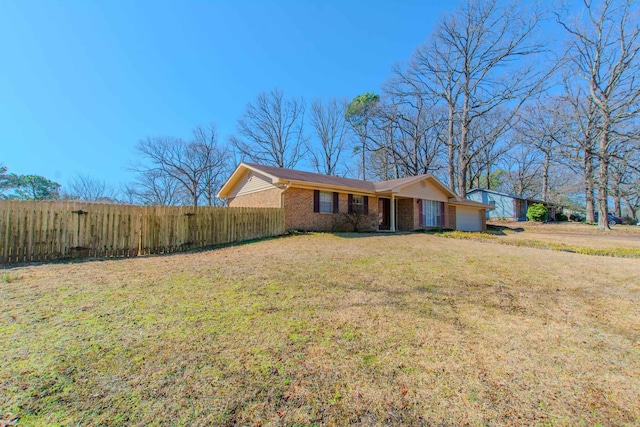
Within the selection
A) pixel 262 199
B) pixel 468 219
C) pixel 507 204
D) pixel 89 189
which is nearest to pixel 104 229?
pixel 262 199

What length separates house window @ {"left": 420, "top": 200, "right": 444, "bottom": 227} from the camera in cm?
1881

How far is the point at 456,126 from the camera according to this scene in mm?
28172

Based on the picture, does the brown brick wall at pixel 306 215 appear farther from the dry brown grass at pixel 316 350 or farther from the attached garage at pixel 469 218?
the attached garage at pixel 469 218

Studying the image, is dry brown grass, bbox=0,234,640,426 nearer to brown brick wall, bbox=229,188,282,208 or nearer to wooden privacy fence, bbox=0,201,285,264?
wooden privacy fence, bbox=0,201,285,264

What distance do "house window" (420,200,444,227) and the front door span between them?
2240mm

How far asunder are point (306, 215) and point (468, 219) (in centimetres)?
1553

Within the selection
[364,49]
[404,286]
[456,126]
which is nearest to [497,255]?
[404,286]

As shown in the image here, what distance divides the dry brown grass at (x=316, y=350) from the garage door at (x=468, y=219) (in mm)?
17388

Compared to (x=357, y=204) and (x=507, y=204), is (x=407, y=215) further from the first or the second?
(x=507, y=204)

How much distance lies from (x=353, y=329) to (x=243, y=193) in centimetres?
1460

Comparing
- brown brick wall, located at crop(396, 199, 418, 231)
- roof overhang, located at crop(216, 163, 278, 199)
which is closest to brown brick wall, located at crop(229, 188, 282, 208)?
roof overhang, located at crop(216, 163, 278, 199)

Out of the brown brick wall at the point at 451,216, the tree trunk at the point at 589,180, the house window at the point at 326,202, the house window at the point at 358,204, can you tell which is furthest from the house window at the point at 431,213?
the tree trunk at the point at 589,180

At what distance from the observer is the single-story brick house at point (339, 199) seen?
13.7m

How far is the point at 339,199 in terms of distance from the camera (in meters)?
15.3
